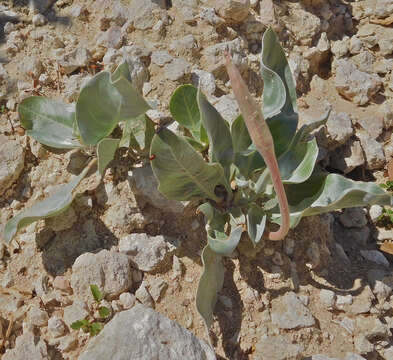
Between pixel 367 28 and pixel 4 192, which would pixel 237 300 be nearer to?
pixel 4 192

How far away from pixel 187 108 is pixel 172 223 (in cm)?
57

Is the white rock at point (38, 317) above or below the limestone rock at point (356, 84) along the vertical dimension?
above

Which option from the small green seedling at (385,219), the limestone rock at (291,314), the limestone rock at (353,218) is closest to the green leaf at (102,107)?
the limestone rock at (291,314)

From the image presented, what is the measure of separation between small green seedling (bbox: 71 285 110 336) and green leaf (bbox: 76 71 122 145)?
0.68 meters

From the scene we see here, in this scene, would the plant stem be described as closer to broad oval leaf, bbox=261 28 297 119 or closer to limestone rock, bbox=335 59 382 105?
broad oval leaf, bbox=261 28 297 119

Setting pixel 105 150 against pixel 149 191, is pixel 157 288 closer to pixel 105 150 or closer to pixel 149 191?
pixel 149 191

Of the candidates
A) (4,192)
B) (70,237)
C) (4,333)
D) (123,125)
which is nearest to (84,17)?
(123,125)

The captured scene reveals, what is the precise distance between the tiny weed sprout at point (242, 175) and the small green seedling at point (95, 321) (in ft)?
1.43

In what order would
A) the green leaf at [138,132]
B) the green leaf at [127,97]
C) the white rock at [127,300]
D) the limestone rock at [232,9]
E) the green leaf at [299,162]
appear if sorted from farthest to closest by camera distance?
the limestone rock at [232,9], the green leaf at [138,132], the green leaf at [299,162], the white rock at [127,300], the green leaf at [127,97]

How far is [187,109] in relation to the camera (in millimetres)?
2420

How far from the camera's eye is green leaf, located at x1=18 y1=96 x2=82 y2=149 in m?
2.40

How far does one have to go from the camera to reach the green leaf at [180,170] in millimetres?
1897

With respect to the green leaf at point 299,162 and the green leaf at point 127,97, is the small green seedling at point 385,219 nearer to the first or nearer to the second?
the green leaf at point 299,162

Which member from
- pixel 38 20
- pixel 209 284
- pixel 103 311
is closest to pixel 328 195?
pixel 209 284
